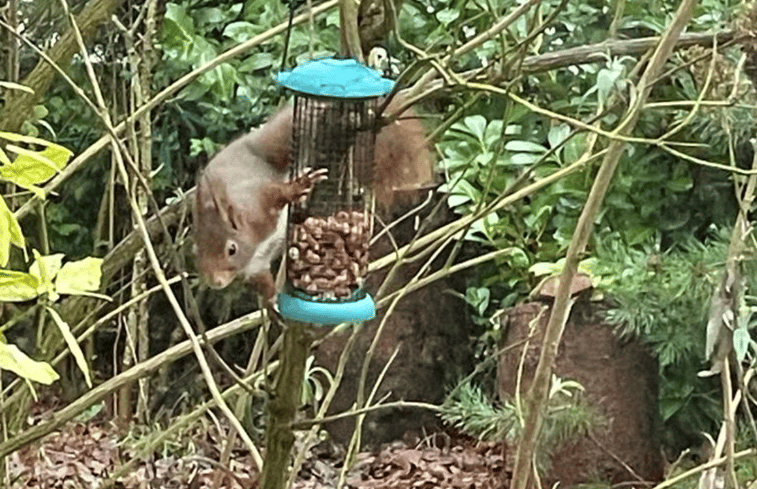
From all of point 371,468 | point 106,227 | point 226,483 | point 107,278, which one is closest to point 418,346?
point 371,468

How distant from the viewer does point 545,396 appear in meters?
1.62

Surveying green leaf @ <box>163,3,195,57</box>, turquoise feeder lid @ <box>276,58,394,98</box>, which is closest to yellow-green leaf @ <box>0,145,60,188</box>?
turquoise feeder lid @ <box>276,58,394,98</box>

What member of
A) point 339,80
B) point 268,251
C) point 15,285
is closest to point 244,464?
point 268,251

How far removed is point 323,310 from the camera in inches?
56.0

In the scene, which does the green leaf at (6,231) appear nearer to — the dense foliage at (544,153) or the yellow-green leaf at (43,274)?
the yellow-green leaf at (43,274)

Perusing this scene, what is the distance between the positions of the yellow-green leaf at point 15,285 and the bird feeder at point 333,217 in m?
0.45

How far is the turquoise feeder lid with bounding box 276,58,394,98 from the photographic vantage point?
131 centimetres

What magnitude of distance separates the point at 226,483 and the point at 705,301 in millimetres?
1276

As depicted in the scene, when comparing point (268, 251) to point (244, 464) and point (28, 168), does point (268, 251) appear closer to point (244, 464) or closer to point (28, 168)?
point (28, 168)

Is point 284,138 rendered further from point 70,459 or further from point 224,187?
point 70,459

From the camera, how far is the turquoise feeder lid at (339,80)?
1.31 meters

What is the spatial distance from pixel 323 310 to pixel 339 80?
0.26 meters

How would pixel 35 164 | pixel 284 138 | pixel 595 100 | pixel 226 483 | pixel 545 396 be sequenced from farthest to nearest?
pixel 226 483 < pixel 595 100 < pixel 284 138 < pixel 545 396 < pixel 35 164

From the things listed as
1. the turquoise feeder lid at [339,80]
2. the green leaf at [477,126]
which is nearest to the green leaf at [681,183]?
the green leaf at [477,126]
